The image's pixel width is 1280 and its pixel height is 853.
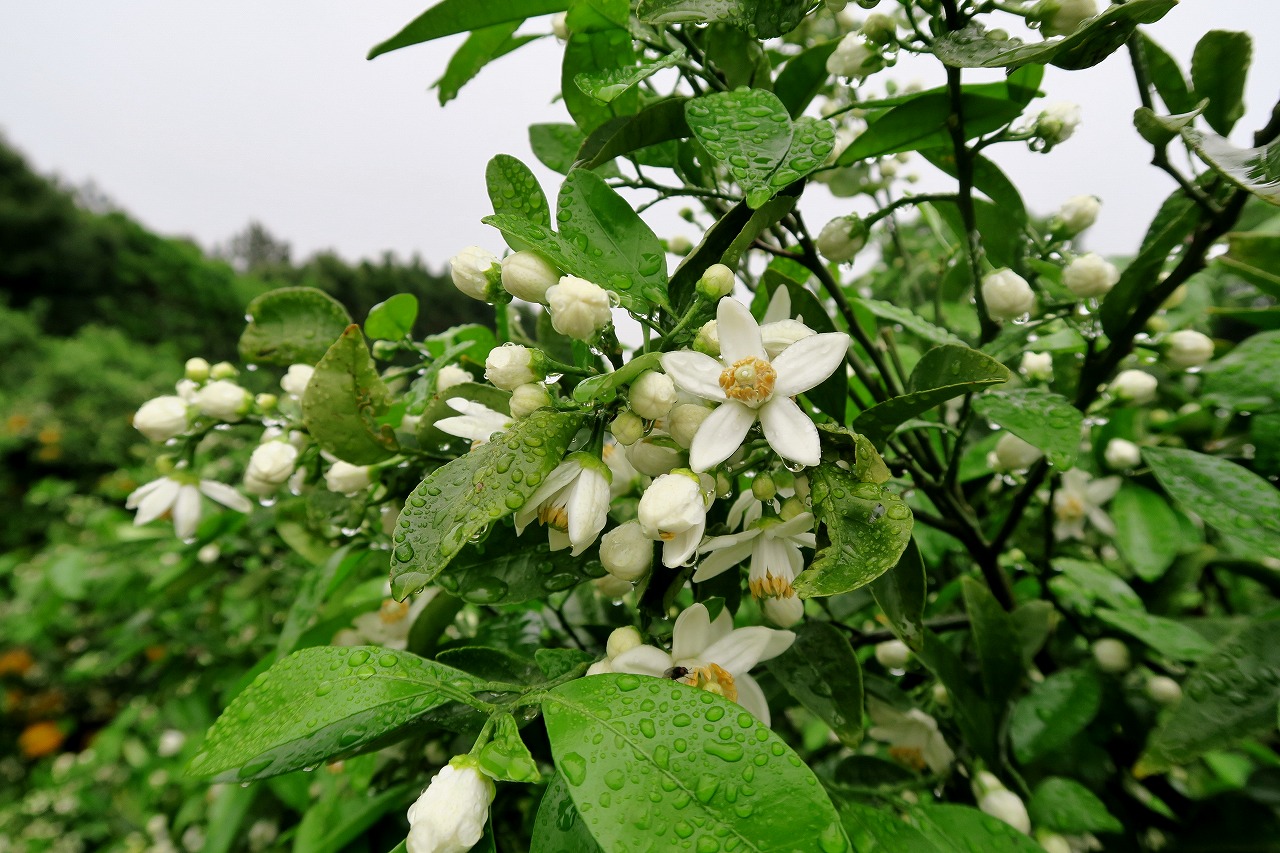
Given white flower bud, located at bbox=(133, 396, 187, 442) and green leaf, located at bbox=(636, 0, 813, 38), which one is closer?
green leaf, located at bbox=(636, 0, 813, 38)

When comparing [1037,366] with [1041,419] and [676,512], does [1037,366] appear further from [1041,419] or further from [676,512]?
[676,512]

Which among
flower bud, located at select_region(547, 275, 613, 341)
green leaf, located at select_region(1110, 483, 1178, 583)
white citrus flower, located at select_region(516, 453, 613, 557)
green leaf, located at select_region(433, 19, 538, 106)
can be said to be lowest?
green leaf, located at select_region(1110, 483, 1178, 583)

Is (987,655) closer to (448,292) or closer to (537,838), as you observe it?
(537,838)

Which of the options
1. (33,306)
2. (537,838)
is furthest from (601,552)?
(33,306)

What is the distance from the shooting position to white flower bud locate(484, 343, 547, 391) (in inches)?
17.4

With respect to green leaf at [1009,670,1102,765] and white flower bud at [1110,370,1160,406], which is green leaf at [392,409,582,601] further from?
white flower bud at [1110,370,1160,406]

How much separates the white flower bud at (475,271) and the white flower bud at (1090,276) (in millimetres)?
558

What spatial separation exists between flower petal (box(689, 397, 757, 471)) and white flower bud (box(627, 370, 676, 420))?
0.03 m

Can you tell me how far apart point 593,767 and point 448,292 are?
6.61 metres

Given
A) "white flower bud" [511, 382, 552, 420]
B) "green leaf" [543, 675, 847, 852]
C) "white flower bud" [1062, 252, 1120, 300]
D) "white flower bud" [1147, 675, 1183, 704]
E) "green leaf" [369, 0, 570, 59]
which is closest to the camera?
"green leaf" [543, 675, 847, 852]

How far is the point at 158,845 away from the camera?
2531mm

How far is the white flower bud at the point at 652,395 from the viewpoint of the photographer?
1.35 feet

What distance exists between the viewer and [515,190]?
1.61ft

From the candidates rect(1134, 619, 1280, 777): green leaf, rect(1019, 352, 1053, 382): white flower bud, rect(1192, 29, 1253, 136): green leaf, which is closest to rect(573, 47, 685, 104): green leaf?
rect(1192, 29, 1253, 136): green leaf
